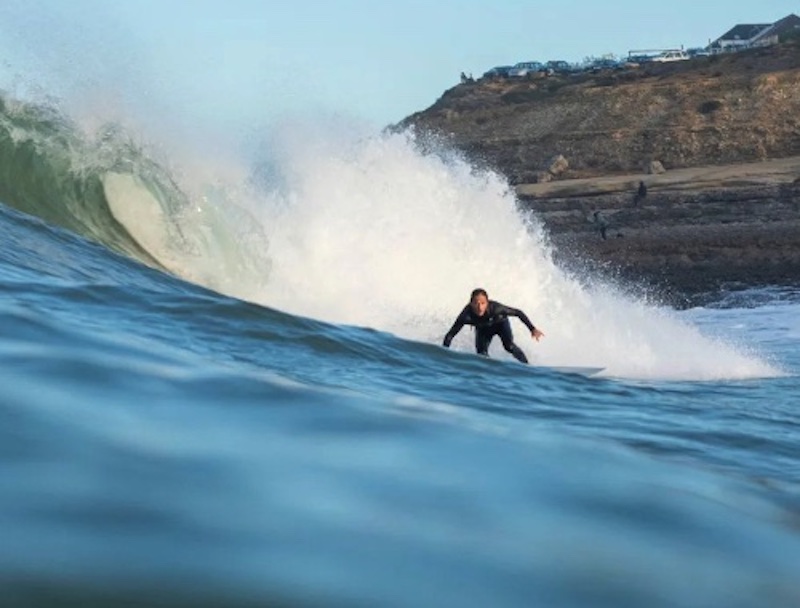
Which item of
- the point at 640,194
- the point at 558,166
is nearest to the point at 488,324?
the point at 640,194

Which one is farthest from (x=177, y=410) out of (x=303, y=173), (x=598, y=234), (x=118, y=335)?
(x=598, y=234)

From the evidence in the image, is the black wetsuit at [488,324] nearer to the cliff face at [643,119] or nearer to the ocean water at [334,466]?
the ocean water at [334,466]

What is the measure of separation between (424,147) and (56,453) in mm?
19242

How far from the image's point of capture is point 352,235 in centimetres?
1777

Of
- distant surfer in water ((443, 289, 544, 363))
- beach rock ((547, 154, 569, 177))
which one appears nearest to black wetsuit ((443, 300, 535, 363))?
distant surfer in water ((443, 289, 544, 363))

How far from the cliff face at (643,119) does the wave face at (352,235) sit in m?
41.5

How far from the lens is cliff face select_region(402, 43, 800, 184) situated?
62.3 meters

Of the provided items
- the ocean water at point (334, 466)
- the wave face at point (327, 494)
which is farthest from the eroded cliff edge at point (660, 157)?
the wave face at point (327, 494)

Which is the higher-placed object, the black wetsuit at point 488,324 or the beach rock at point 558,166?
the beach rock at point 558,166

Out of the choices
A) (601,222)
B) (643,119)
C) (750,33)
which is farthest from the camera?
(750,33)

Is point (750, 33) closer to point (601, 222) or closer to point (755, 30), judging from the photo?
point (755, 30)

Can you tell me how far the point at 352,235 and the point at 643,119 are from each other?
5152cm

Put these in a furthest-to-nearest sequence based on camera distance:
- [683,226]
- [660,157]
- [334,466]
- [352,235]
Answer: [660,157], [683,226], [352,235], [334,466]

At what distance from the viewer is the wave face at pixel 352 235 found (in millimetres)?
13836
